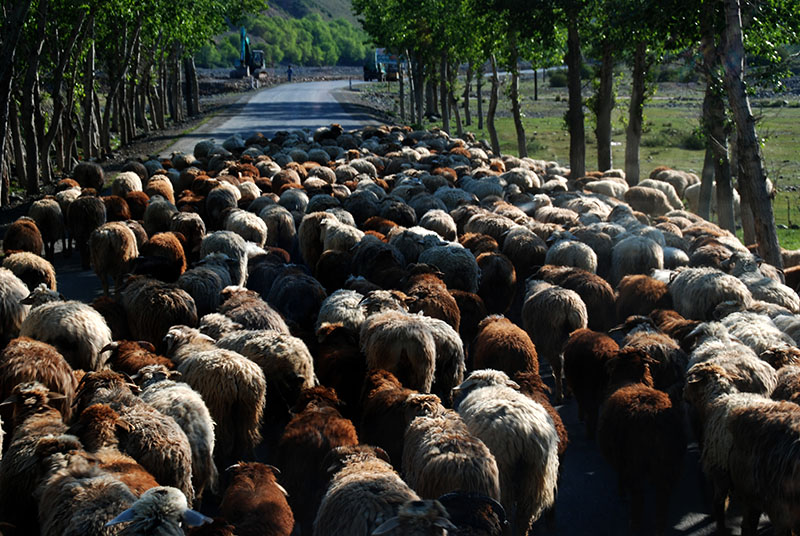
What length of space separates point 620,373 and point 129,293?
630 cm

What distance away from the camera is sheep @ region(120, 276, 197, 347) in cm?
968

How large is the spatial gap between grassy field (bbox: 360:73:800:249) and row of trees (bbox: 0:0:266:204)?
1581cm

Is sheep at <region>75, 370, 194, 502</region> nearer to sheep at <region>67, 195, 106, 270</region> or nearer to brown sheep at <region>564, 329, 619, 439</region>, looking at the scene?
brown sheep at <region>564, 329, 619, 439</region>

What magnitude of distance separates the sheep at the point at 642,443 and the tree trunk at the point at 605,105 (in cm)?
1697

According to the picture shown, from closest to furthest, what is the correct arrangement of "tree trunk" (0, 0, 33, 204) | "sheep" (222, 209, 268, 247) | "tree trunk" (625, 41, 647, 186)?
"sheep" (222, 209, 268, 247), "tree trunk" (0, 0, 33, 204), "tree trunk" (625, 41, 647, 186)

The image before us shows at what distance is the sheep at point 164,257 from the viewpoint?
38.9 feet

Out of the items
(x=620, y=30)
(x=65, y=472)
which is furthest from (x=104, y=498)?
(x=620, y=30)

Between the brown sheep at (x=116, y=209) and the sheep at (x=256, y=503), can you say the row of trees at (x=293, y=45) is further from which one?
the sheep at (x=256, y=503)

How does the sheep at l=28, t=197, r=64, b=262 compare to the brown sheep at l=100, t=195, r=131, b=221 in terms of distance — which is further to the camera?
the brown sheep at l=100, t=195, r=131, b=221

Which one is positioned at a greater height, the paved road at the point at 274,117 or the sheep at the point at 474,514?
the paved road at the point at 274,117

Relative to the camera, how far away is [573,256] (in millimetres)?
12188

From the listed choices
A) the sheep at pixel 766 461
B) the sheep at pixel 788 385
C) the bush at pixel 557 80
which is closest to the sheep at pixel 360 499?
the sheep at pixel 766 461

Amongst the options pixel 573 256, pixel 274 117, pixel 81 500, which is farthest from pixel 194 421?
pixel 274 117

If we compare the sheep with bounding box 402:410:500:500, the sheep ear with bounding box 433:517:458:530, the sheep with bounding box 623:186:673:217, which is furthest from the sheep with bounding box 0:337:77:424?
the sheep with bounding box 623:186:673:217
